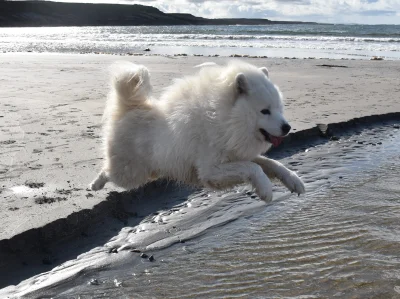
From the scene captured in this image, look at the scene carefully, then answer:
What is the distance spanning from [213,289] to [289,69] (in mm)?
13221

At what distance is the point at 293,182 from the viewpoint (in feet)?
13.6

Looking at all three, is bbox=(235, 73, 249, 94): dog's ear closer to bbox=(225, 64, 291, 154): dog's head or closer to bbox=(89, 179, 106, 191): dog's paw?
bbox=(225, 64, 291, 154): dog's head

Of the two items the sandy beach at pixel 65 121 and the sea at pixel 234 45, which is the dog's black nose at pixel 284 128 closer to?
the sandy beach at pixel 65 121

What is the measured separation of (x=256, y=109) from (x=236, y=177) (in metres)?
0.56

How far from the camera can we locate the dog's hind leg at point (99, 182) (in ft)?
15.4

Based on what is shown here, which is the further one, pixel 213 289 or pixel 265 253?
pixel 265 253

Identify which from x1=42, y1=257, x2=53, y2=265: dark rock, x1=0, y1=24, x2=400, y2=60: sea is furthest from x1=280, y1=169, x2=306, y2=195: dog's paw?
x1=0, y1=24, x2=400, y2=60: sea

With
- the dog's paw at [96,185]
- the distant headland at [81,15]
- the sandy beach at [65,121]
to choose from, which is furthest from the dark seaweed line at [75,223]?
the distant headland at [81,15]

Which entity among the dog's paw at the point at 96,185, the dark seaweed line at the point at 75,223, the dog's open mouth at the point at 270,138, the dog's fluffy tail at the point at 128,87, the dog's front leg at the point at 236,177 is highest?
the dog's fluffy tail at the point at 128,87

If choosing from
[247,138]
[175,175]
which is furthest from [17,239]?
[247,138]

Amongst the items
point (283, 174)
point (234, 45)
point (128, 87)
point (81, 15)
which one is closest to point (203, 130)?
point (283, 174)

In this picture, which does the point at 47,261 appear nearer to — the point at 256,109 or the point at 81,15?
the point at 256,109

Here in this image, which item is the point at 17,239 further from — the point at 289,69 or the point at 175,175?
the point at 289,69

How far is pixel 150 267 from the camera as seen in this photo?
3.95 meters
